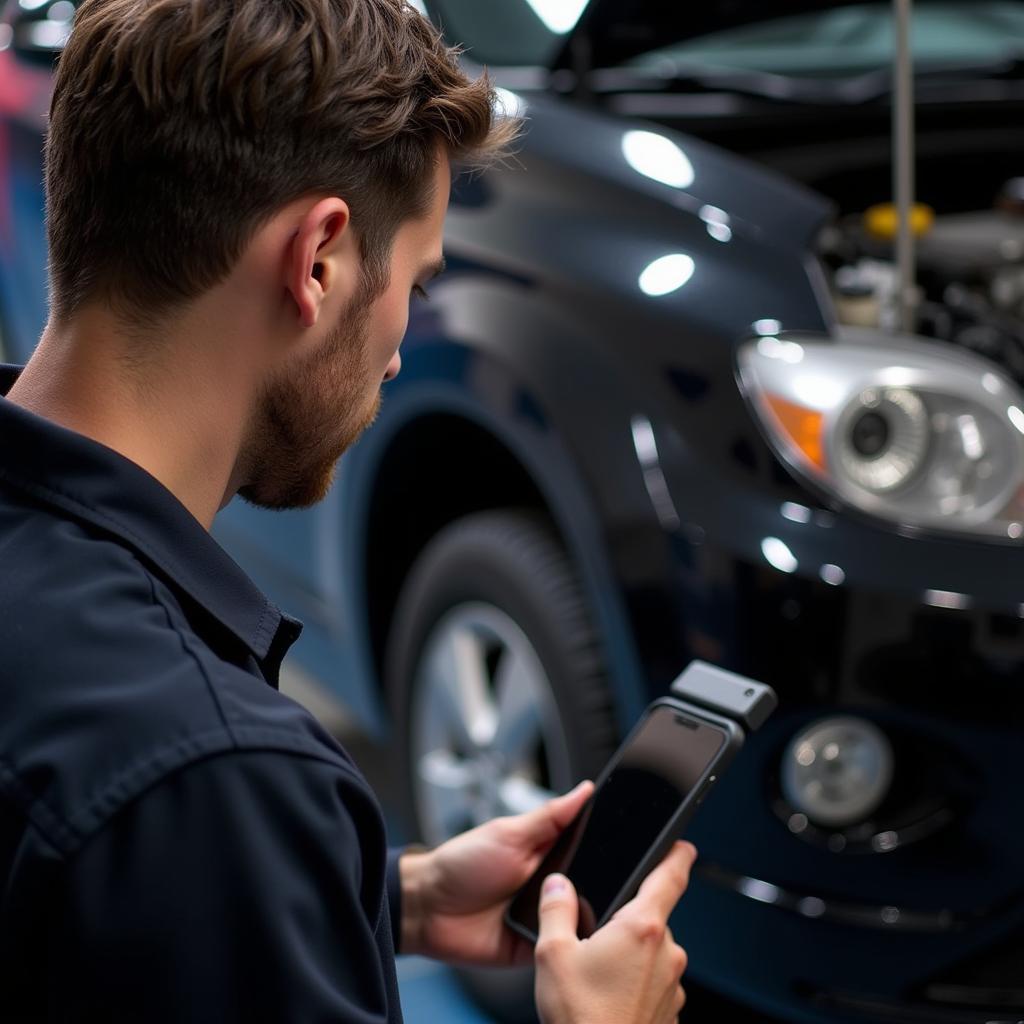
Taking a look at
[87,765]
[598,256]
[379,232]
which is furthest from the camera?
[598,256]

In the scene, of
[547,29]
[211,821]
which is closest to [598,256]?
[547,29]

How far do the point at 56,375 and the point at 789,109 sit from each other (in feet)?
5.73

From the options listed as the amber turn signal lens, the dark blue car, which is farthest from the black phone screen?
the amber turn signal lens

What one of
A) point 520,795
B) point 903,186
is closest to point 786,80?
point 903,186

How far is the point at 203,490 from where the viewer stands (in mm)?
967

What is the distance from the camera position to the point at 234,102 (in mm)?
899

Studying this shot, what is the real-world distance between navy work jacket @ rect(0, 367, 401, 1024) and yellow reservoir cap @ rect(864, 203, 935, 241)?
1845 millimetres

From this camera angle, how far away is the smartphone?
1.26 meters

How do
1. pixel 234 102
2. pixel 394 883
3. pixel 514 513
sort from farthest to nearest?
pixel 514 513 < pixel 394 883 < pixel 234 102

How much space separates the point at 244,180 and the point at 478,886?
0.71 m

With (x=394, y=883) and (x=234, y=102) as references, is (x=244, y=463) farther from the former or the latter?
(x=394, y=883)

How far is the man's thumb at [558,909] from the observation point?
1178 mm

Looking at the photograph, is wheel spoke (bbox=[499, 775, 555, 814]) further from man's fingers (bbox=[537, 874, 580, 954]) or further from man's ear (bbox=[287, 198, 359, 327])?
man's ear (bbox=[287, 198, 359, 327])

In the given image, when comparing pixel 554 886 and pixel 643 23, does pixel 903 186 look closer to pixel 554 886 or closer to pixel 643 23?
pixel 643 23
